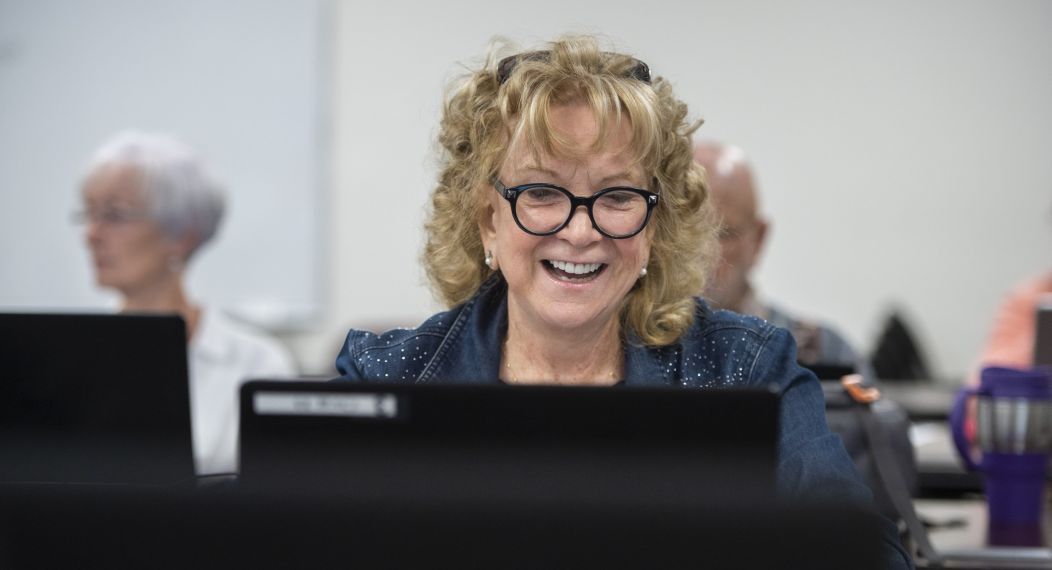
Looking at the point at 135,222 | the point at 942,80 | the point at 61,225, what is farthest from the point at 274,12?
the point at 942,80

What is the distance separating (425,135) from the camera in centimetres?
425

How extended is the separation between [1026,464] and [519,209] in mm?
962

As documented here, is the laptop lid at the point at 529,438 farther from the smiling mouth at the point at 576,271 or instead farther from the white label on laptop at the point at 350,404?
the smiling mouth at the point at 576,271

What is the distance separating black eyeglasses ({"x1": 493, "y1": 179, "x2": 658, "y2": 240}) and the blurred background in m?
2.94

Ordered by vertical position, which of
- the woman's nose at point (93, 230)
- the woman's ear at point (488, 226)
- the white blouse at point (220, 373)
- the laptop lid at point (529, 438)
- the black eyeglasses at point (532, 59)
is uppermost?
the black eyeglasses at point (532, 59)

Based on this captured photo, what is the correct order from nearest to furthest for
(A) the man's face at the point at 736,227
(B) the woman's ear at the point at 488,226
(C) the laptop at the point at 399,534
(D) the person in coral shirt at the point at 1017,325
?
1. (C) the laptop at the point at 399,534
2. (B) the woman's ear at the point at 488,226
3. (A) the man's face at the point at 736,227
4. (D) the person in coral shirt at the point at 1017,325

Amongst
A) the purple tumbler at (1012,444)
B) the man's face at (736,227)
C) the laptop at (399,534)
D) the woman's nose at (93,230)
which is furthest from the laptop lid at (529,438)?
the woman's nose at (93,230)

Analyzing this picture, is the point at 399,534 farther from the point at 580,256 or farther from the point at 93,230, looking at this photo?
the point at 93,230

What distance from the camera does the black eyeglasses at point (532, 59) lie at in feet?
4.75

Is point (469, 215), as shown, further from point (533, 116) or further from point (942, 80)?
point (942, 80)

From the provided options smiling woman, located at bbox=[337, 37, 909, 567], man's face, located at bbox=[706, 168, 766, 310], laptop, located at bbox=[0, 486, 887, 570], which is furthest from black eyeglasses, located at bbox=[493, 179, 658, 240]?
man's face, located at bbox=[706, 168, 766, 310]

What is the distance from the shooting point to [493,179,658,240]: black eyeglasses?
1.39m

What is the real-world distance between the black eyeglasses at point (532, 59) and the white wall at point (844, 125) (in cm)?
281

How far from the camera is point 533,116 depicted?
138 cm
